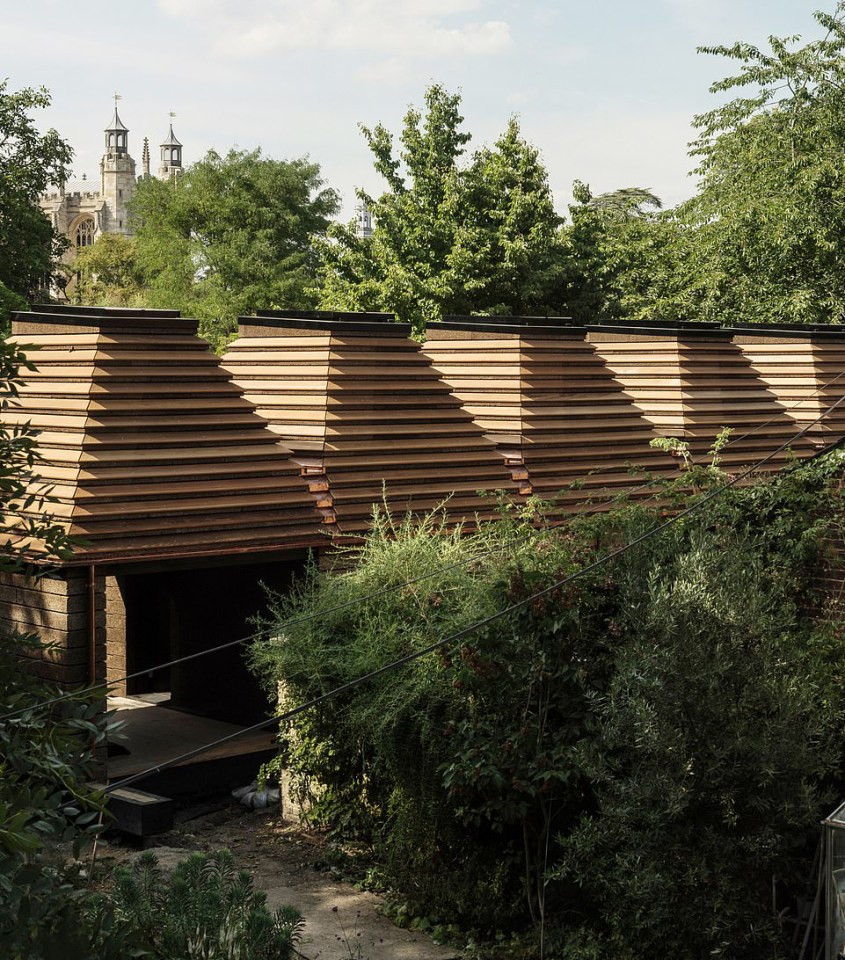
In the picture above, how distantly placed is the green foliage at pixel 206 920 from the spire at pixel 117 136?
189 metres

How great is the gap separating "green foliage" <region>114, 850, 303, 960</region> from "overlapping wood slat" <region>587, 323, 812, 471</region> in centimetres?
1177

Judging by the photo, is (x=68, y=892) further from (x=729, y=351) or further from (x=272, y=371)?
(x=729, y=351)

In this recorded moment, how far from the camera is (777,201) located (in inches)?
1012

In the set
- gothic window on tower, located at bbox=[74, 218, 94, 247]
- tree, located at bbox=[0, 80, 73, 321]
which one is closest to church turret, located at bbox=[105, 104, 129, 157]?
gothic window on tower, located at bbox=[74, 218, 94, 247]

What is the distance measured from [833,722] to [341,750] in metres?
3.73

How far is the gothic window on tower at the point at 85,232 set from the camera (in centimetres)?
15262

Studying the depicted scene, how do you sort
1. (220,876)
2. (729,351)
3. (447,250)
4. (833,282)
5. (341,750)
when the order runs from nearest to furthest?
(220,876) < (341,750) < (729,351) < (833,282) < (447,250)

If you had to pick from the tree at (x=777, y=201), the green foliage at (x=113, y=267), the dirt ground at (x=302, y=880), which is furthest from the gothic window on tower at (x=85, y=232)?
the dirt ground at (x=302, y=880)

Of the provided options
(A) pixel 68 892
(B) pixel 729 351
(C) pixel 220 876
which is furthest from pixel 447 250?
(A) pixel 68 892

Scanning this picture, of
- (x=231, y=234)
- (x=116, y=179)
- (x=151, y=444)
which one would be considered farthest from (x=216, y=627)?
(x=116, y=179)

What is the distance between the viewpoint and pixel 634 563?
8.30m

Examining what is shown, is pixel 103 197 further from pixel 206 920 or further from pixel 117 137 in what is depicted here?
pixel 206 920

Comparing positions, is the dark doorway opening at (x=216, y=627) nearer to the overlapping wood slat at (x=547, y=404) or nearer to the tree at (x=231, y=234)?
the overlapping wood slat at (x=547, y=404)

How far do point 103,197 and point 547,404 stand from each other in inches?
6442
